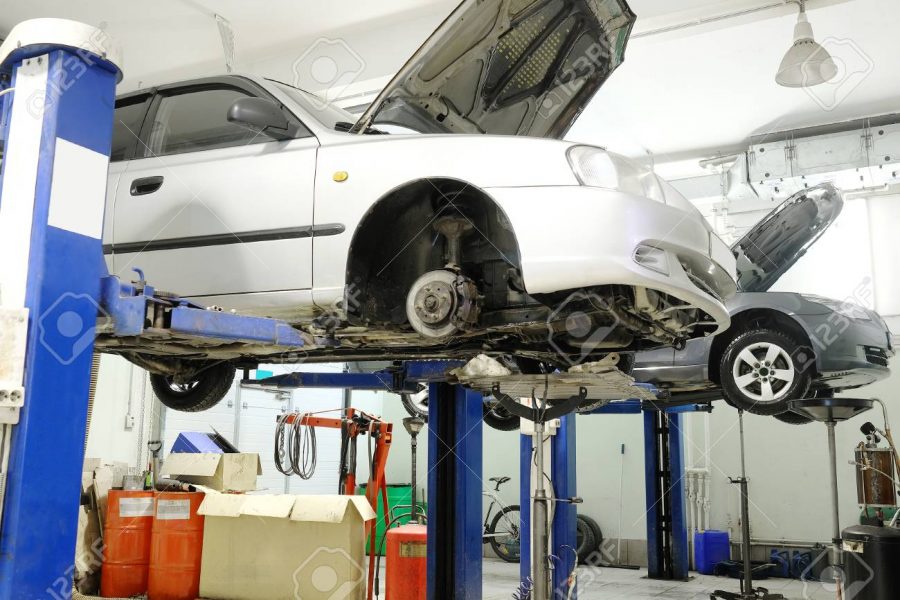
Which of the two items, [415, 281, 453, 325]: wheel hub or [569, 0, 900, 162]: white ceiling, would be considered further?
[569, 0, 900, 162]: white ceiling

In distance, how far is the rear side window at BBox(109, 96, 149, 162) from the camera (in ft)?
12.3

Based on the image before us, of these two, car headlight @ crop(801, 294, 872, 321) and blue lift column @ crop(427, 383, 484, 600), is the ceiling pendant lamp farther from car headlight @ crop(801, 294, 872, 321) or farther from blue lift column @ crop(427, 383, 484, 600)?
blue lift column @ crop(427, 383, 484, 600)

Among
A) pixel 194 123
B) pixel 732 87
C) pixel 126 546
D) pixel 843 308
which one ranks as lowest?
pixel 126 546

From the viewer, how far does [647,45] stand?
645cm

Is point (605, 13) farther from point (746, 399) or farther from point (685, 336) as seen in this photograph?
point (746, 399)

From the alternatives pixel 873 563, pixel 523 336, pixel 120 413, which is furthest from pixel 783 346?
pixel 120 413

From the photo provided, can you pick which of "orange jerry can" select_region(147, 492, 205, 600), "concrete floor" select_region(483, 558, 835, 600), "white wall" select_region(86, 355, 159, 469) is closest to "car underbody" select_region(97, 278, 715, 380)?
"orange jerry can" select_region(147, 492, 205, 600)

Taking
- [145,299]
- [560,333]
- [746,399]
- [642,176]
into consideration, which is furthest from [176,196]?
[746,399]

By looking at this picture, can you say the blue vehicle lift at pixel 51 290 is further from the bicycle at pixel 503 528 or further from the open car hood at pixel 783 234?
the bicycle at pixel 503 528

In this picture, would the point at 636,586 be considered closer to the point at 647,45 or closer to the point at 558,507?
the point at 558,507

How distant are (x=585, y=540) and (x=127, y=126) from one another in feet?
26.1

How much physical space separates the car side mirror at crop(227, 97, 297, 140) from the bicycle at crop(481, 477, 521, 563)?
7.61 meters

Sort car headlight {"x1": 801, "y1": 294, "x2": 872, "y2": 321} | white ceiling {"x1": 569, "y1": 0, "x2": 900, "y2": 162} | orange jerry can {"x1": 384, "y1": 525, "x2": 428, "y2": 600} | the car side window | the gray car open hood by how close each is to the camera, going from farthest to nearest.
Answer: white ceiling {"x1": 569, "y1": 0, "x2": 900, "y2": 162}
car headlight {"x1": 801, "y1": 294, "x2": 872, "y2": 321}
orange jerry can {"x1": 384, "y1": 525, "x2": 428, "y2": 600}
the car side window
the gray car open hood

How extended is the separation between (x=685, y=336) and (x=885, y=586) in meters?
2.29
